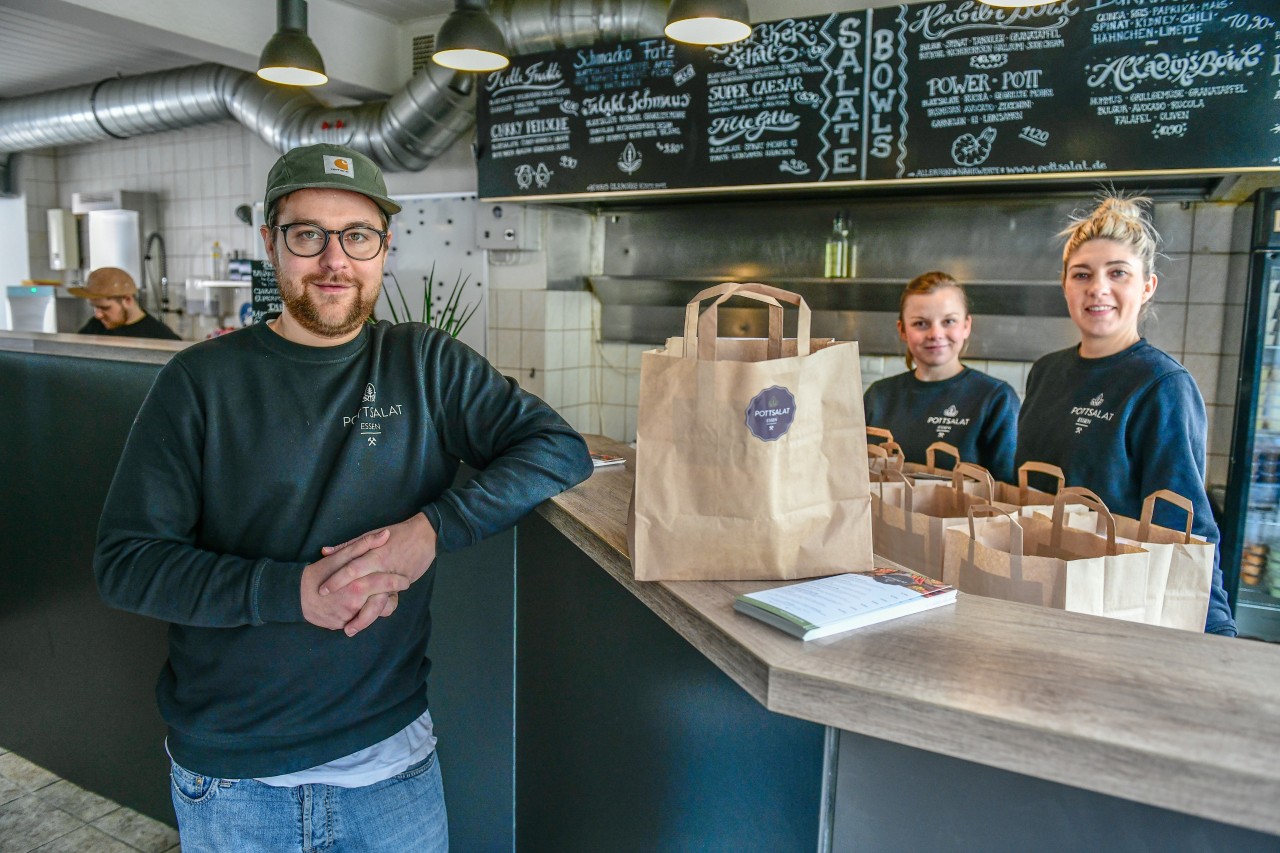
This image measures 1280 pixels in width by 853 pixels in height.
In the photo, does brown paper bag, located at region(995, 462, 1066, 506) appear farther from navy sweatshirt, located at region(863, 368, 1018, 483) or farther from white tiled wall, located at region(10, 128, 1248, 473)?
white tiled wall, located at region(10, 128, 1248, 473)

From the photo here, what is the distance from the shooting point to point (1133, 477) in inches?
76.1

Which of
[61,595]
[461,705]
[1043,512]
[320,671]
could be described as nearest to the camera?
[320,671]

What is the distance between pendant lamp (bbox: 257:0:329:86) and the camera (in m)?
3.46

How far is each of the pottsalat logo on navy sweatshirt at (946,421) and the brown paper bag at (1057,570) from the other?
50.1 inches

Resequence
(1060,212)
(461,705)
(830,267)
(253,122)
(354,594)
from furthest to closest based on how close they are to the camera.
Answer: (253,122), (830,267), (1060,212), (461,705), (354,594)

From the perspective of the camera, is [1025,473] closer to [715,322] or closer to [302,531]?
[715,322]

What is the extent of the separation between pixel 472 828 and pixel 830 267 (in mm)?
2870

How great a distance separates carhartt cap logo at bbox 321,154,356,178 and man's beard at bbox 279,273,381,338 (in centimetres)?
16

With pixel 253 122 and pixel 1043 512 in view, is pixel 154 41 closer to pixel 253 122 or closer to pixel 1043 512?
pixel 253 122

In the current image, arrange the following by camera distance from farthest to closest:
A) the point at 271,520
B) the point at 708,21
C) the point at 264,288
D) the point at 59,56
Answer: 1. the point at 59,56
2. the point at 264,288
3. the point at 708,21
4. the point at 271,520

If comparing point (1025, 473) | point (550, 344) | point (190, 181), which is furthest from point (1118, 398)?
point (190, 181)

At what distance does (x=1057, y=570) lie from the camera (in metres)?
1.21

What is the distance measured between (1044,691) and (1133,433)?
1.33 meters

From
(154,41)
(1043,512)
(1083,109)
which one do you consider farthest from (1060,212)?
(154,41)
